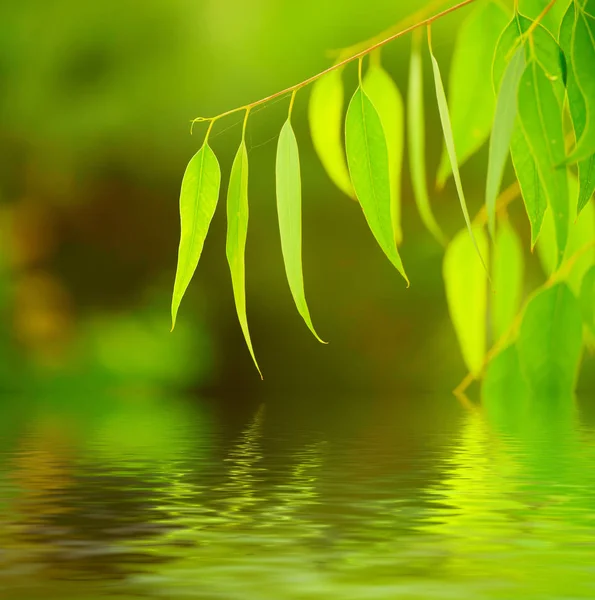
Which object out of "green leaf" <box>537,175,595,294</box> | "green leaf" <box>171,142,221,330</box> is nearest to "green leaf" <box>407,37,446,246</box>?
"green leaf" <box>171,142,221,330</box>

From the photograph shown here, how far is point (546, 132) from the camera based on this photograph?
690mm

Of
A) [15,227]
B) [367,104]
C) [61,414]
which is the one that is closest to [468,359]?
[367,104]

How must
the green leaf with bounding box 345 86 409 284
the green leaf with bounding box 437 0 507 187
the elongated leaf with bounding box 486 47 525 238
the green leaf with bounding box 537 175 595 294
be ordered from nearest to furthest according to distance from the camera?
the elongated leaf with bounding box 486 47 525 238 → the green leaf with bounding box 345 86 409 284 → the green leaf with bounding box 437 0 507 187 → the green leaf with bounding box 537 175 595 294

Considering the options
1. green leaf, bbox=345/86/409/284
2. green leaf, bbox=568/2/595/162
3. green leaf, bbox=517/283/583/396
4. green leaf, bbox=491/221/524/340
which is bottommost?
green leaf, bbox=517/283/583/396

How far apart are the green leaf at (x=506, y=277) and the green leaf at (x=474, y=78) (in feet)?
0.60

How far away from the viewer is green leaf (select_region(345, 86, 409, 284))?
2.34 ft

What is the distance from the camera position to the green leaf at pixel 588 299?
889 mm

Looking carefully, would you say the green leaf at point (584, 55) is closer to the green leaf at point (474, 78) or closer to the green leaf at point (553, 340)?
the green leaf at point (474, 78)

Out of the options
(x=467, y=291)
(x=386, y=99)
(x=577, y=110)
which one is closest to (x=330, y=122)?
(x=386, y=99)

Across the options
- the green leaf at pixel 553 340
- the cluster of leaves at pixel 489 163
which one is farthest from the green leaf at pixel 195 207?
the green leaf at pixel 553 340

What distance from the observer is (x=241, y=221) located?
28.4 inches

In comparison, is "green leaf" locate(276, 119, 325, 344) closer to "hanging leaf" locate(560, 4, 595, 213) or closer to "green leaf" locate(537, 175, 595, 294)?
"hanging leaf" locate(560, 4, 595, 213)

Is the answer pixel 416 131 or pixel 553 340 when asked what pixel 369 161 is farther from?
pixel 553 340

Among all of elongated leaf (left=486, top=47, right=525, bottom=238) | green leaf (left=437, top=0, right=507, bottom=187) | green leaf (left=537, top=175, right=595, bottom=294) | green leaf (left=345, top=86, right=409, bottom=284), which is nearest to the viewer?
elongated leaf (left=486, top=47, right=525, bottom=238)
